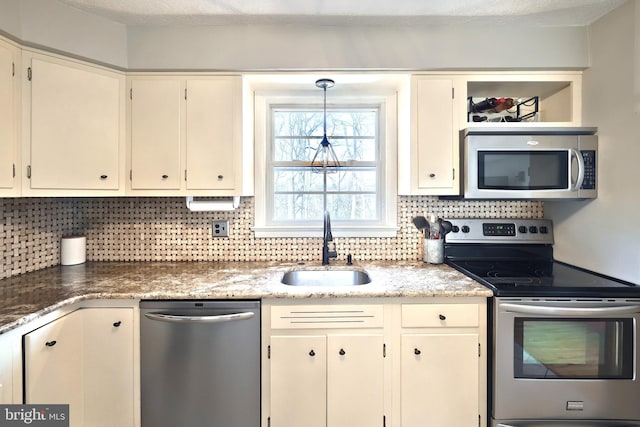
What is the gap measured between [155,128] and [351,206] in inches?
54.7

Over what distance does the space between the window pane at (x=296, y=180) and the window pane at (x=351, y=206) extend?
143 mm

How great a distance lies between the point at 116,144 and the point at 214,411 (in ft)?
5.16

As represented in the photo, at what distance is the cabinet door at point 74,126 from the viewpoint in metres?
1.65

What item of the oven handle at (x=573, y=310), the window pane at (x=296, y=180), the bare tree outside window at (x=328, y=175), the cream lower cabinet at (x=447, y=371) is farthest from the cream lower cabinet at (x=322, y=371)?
the window pane at (x=296, y=180)

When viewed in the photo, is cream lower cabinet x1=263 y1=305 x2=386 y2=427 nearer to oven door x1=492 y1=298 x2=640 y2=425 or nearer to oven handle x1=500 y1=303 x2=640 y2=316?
oven door x1=492 y1=298 x2=640 y2=425

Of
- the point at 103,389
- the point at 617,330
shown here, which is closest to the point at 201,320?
the point at 103,389

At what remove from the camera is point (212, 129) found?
75.3 inches

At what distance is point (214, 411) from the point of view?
5.00 ft

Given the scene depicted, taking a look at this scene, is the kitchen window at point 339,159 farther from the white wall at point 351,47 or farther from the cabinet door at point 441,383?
the cabinet door at point 441,383

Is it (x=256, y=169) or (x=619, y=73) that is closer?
(x=619, y=73)

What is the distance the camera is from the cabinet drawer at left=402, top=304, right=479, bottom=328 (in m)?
1.56

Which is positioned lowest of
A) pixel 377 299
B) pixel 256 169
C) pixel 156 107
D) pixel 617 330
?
pixel 617 330

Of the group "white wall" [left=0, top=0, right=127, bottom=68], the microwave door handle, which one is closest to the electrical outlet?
"white wall" [left=0, top=0, right=127, bottom=68]

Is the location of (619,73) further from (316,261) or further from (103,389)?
(103,389)
